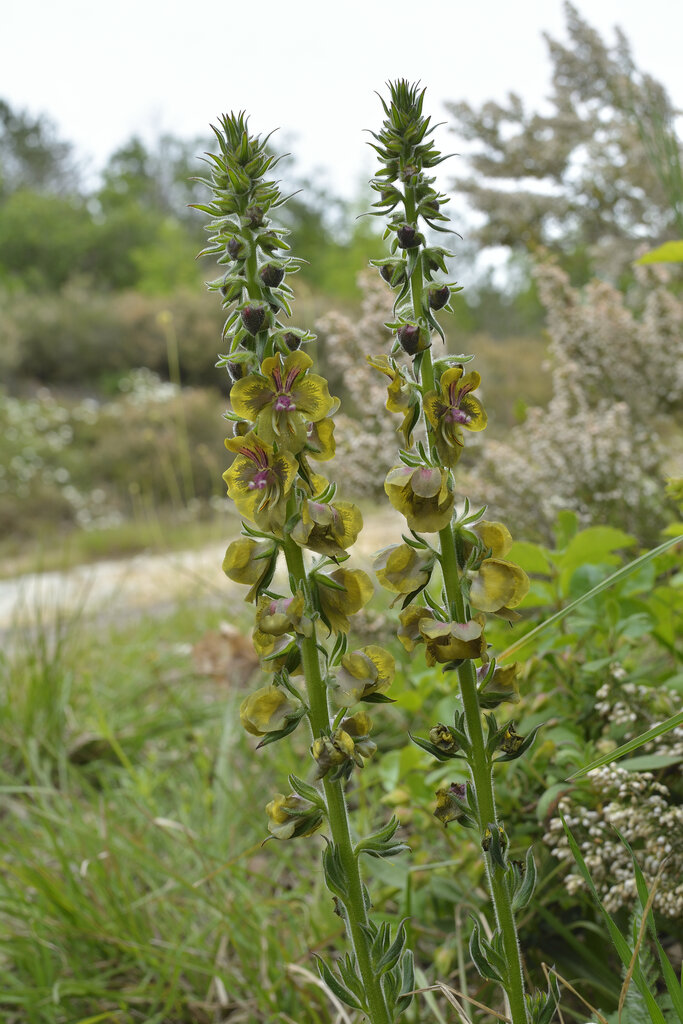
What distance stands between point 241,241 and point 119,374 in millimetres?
16119

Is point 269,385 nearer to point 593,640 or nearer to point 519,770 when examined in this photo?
point 519,770

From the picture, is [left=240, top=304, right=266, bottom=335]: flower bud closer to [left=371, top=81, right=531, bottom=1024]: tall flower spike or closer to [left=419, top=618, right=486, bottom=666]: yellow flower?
[left=371, top=81, right=531, bottom=1024]: tall flower spike

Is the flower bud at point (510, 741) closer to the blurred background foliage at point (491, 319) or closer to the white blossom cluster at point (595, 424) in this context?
the blurred background foliage at point (491, 319)

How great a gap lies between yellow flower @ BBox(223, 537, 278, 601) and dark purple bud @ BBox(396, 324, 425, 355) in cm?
19

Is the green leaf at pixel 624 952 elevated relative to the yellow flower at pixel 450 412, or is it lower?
lower

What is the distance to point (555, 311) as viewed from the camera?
2.70 metres

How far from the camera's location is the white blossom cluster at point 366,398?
7.01 feet

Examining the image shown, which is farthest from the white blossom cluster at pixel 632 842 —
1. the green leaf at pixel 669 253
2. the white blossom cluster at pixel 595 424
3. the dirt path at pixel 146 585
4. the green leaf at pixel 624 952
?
the dirt path at pixel 146 585

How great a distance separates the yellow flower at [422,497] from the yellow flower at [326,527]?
34 millimetres

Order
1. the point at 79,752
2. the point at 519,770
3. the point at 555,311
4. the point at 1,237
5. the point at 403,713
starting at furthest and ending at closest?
the point at 1,237 → the point at 555,311 → the point at 79,752 → the point at 403,713 → the point at 519,770

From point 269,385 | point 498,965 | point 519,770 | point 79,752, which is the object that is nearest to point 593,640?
point 519,770

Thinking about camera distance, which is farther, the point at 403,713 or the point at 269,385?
the point at 403,713

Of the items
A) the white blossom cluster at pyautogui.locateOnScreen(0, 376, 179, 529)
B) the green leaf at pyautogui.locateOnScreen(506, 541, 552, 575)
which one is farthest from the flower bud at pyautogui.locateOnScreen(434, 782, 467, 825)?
the white blossom cluster at pyautogui.locateOnScreen(0, 376, 179, 529)

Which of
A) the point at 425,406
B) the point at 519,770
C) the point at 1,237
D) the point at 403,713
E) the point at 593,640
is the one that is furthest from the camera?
the point at 1,237
